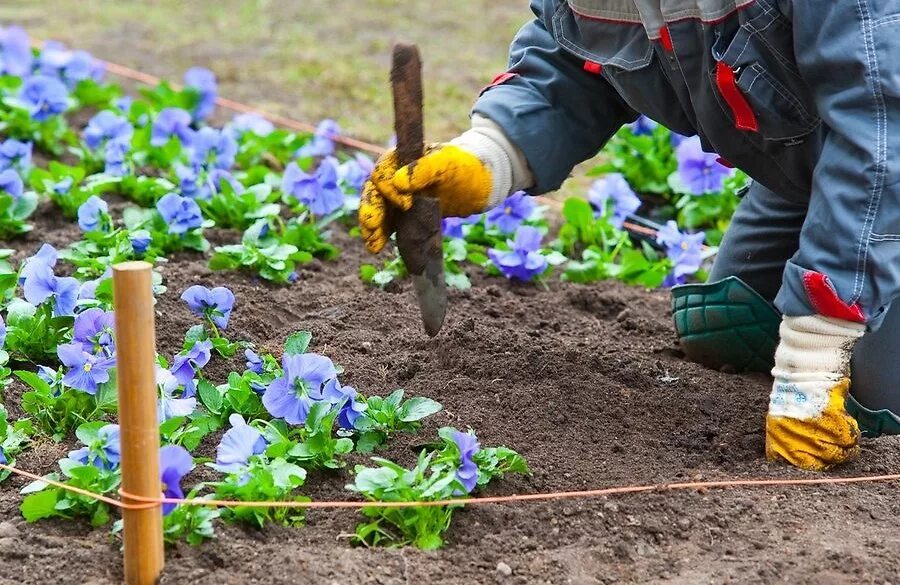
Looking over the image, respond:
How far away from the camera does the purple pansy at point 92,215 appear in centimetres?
292

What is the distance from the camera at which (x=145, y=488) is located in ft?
5.46

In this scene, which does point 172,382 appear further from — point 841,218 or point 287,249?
point 841,218

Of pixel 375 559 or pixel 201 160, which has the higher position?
pixel 201 160

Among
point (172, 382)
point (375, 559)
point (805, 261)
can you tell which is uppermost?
point (805, 261)

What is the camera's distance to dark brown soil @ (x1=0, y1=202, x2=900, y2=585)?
1.83m

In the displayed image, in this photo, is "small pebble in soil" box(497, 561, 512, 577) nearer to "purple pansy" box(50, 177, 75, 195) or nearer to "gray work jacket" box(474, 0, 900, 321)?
"gray work jacket" box(474, 0, 900, 321)

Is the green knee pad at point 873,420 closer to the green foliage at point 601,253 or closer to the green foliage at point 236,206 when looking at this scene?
the green foliage at point 601,253

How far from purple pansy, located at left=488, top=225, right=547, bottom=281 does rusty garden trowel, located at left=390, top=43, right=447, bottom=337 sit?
0.77 m

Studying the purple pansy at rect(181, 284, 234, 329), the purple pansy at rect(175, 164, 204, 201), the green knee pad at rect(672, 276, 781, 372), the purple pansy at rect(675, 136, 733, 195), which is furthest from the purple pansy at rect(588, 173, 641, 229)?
the purple pansy at rect(181, 284, 234, 329)

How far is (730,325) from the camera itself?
270 centimetres

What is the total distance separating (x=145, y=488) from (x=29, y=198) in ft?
5.68

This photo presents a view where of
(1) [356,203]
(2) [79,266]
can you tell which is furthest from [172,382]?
(1) [356,203]

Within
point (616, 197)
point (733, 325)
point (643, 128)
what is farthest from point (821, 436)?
point (643, 128)

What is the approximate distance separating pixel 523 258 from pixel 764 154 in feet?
3.05
